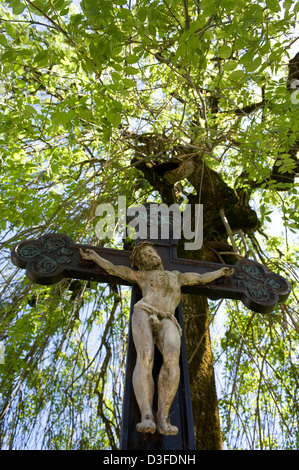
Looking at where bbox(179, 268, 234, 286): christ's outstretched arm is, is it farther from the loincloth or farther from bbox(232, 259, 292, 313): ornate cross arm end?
the loincloth

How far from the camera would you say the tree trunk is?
3549 mm

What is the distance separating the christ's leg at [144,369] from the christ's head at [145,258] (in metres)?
0.46

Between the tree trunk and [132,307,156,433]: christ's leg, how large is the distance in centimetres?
118

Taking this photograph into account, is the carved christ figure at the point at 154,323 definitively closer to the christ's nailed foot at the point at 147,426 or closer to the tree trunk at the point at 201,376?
the christ's nailed foot at the point at 147,426

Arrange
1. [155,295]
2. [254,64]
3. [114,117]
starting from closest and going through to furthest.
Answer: [155,295] → [254,64] → [114,117]

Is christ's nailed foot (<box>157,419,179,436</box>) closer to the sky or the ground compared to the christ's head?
closer to the ground

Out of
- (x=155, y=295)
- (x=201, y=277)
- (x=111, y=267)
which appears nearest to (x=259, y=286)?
(x=201, y=277)

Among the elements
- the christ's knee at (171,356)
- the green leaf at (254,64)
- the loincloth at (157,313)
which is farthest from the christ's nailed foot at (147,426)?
the green leaf at (254,64)

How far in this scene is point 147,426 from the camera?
219 centimetres

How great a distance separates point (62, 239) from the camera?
3311 millimetres

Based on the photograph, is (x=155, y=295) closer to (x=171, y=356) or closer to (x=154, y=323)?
(x=154, y=323)

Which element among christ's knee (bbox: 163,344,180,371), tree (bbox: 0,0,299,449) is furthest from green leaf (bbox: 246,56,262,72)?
christ's knee (bbox: 163,344,180,371)

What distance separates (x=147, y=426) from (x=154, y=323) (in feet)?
2.22

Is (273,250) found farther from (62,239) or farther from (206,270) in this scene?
(62,239)
